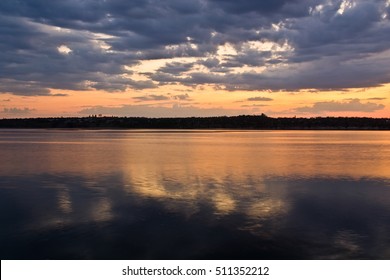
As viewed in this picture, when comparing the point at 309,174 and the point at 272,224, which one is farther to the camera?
the point at 309,174

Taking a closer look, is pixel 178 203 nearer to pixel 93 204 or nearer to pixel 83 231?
pixel 93 204

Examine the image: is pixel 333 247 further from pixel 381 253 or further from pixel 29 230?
pixel 29 230

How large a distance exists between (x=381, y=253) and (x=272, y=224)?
340 centimetres

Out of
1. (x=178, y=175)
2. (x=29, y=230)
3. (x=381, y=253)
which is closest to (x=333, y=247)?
(x=381, y=253)

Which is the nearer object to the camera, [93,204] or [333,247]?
[333,247]

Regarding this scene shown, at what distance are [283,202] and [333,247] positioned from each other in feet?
18.1

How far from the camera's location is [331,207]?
15.8 metres

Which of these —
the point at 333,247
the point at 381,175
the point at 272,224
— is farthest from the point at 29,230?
the point at 381,175

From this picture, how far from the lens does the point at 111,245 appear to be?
11.1 m
